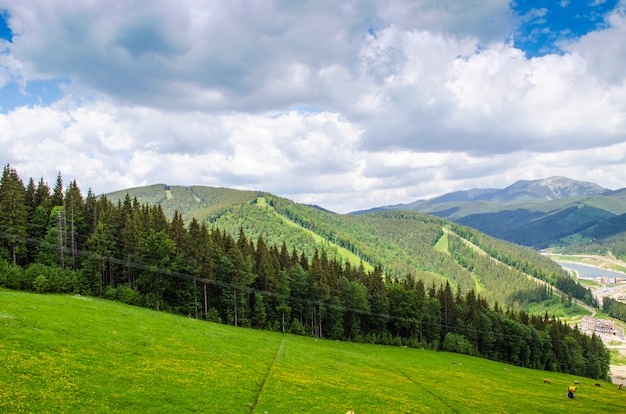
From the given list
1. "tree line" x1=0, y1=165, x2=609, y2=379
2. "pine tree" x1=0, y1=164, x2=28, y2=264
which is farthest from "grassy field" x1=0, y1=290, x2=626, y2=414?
"pine tree" x1=0, y1=164, x2=28, y2=264

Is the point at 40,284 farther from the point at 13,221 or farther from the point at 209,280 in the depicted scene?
the point at 209,280

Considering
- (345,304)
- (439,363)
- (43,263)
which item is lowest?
(439,363)

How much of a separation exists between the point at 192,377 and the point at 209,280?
55.3m

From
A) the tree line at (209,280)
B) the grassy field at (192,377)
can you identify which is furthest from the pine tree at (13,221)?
the grassy field at (192,377)

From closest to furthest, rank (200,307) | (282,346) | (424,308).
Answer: (282,346) < (200,307) < (424,308)

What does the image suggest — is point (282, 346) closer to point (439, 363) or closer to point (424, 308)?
point (439, 363)

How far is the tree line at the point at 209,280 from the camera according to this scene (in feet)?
260

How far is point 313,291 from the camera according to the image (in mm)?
98062

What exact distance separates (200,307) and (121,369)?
2229 inches

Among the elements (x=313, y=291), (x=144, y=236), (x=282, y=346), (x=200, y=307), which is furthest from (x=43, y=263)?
(x=313, y=291)

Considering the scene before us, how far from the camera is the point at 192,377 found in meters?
33.4

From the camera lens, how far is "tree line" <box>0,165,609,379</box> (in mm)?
79188

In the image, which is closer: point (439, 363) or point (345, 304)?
point (439, 363)

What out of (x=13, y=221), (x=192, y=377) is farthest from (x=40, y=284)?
(x=192, y=377)
